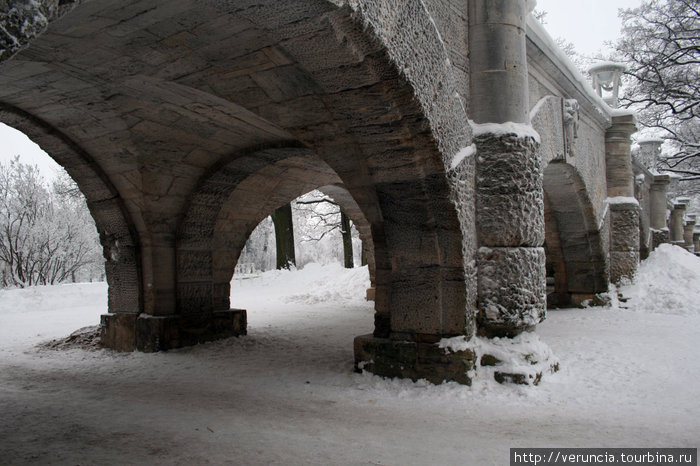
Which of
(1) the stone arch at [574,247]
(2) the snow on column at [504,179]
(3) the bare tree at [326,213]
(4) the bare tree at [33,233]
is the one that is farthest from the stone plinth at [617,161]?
(4) the bare tree at [33,233]

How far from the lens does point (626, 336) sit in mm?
5863

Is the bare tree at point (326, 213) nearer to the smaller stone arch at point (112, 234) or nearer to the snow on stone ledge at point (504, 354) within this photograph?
the smaller stone arch at point (112, 234)

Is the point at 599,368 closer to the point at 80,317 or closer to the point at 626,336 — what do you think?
the point at 626,336

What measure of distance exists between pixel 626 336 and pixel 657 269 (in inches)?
165

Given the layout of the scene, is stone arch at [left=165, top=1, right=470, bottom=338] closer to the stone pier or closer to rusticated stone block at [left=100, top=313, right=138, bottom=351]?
rusticated stone block at [left=100, top=313, right=138, bottom=351]

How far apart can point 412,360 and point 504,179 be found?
5.28ft

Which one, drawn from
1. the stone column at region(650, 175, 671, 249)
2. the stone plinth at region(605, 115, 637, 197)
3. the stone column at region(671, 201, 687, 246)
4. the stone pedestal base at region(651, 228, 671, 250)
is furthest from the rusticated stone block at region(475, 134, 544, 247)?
the stone column at region(671, 201, 687, 246)

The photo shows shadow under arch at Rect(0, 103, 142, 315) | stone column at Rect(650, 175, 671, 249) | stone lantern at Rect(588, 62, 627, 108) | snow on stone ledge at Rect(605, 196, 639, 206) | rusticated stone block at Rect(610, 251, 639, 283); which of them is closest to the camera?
shadow under arch at Rect(0, 103, 142, 315)

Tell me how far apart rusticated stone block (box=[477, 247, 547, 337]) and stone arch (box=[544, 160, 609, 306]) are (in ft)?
14.2

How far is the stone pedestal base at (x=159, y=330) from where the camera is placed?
18.6 ft

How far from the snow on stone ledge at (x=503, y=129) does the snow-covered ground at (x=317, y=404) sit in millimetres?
1960

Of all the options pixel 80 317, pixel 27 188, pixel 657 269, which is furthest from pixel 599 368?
pixel 27 188

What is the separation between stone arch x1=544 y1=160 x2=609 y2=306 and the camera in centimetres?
828

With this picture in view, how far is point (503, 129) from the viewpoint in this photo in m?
4.25
